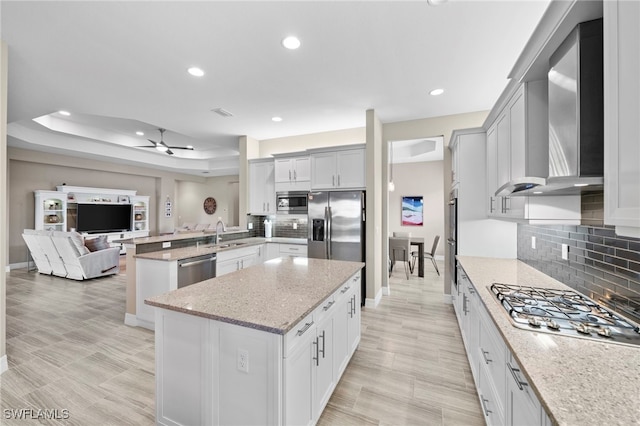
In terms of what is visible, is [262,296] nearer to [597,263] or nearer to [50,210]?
[597,263]

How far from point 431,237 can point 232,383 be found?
293 inches

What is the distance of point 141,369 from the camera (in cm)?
243

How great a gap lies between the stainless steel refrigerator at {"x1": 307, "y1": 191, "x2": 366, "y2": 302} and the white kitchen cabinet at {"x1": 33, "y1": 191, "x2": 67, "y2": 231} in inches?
284

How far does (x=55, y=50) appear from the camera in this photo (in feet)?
8.16

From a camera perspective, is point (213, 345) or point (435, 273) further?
point (435, 273)

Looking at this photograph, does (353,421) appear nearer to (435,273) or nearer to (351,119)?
(351,119)

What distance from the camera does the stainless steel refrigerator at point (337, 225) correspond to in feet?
13.5

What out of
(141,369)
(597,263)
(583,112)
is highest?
(583,112)

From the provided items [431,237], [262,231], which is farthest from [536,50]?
[431,237]

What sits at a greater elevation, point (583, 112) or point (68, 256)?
point (583, 112)

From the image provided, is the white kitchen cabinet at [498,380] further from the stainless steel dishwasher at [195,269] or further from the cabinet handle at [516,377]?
the stainless steel dishwasher at [195,269]

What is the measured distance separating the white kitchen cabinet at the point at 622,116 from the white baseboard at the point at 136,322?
416cm

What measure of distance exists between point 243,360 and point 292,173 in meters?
3.87

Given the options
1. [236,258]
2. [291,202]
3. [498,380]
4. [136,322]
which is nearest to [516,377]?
[498,380]
